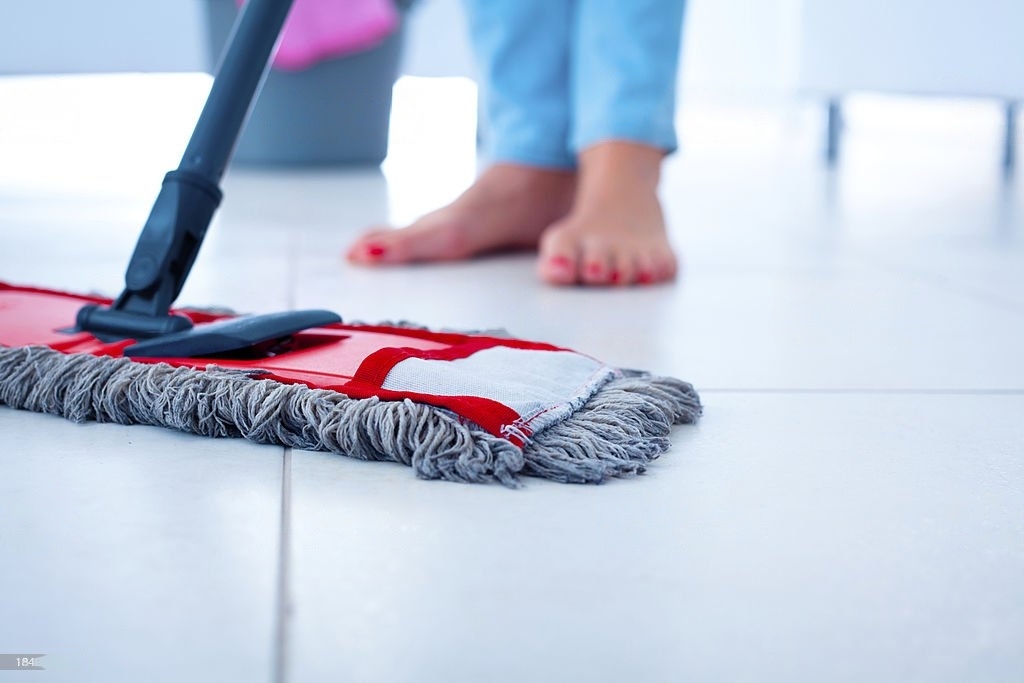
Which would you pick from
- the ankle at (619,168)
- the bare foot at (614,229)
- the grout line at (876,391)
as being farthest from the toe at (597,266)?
the grout line at (876,391)

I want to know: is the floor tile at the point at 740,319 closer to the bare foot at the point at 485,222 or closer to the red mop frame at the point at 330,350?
the bare foot at the point at 485,222

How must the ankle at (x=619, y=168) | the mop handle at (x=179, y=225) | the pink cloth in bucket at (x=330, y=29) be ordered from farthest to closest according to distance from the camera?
the pink cloth in bucket at (x=330, y=29) → the ankle at (x=619, y=168) → the mop handle at (x=179, y=225)

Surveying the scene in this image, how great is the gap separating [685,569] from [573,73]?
99 centimetres

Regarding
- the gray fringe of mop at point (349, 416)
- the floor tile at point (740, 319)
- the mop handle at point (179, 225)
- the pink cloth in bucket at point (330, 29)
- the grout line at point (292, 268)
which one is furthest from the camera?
the pink cloth in bucket at point (330, 29)

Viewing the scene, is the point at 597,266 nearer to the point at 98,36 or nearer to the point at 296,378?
the point at 296,378

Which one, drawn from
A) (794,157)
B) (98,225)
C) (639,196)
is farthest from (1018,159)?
(98,225)

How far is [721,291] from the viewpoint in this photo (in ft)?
3.58

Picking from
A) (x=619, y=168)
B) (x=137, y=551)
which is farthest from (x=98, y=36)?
(x=137, y=551)

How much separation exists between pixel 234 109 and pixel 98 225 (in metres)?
0.83

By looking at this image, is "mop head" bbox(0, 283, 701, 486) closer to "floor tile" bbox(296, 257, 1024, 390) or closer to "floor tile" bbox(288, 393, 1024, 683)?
"floor tile" bbox(288, 393, 1024, 683)

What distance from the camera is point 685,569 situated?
44cm

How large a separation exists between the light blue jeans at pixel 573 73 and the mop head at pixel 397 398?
2.04 feet

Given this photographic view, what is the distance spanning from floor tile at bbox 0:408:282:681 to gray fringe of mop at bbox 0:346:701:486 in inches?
0.5

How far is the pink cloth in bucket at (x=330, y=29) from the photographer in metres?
2.38
